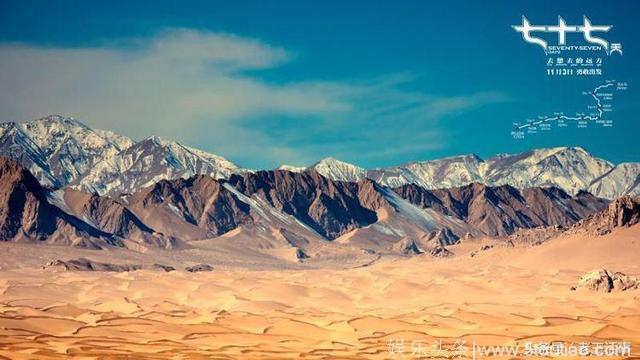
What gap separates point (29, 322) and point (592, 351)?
57.3 m

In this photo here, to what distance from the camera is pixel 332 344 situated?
82312mm

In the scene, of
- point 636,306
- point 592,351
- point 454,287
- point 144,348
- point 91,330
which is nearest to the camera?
point 592,351

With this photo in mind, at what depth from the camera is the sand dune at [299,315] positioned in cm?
7906

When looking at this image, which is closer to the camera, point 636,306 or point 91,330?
point 91,330

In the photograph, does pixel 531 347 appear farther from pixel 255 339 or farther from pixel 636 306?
pixel 636 306

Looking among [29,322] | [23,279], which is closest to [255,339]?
[29,322]

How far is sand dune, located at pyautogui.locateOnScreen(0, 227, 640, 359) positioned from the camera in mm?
79062

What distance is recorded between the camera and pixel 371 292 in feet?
533

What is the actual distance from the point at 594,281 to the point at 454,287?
2594cm

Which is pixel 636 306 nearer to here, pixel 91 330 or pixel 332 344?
pixel 332 344

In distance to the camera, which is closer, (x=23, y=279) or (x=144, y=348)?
(x=144, y=348)

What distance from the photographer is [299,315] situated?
388 feet

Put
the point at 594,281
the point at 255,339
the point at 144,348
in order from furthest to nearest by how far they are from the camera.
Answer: the point at 594,281, the point at 255,339, the point at 144,348

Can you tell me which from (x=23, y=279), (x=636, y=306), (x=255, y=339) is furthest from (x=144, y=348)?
(x=23, y=279)
